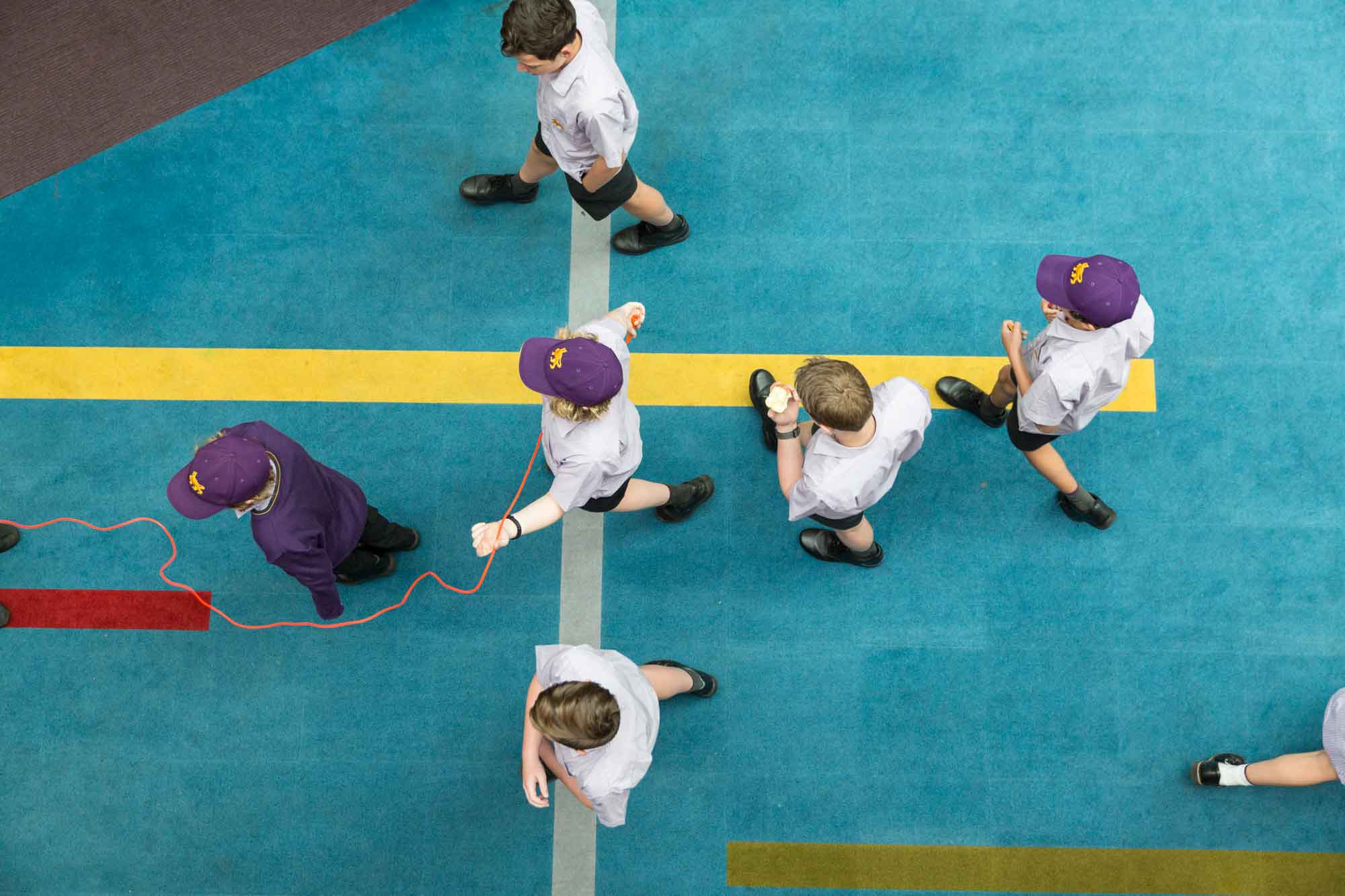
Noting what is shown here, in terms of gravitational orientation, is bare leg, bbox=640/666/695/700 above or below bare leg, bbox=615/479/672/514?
below

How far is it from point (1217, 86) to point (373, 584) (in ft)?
17.8

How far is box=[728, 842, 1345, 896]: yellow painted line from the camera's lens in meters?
4.14

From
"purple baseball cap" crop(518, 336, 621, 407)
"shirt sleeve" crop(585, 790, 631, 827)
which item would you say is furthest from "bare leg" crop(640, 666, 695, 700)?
"purple baseball cap" crop(518, 336, 621, 407)

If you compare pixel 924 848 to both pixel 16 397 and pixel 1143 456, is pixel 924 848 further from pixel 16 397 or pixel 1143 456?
pixel 16 397

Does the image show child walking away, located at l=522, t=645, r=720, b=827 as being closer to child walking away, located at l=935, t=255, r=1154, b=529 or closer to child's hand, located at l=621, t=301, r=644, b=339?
child's hand, located at l=621, t=301, r=644, b=339

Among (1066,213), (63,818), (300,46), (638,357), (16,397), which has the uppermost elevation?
(300,46)

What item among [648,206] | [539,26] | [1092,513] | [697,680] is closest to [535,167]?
[648,206]

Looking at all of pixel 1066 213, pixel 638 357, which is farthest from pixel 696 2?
pixel 1066 213

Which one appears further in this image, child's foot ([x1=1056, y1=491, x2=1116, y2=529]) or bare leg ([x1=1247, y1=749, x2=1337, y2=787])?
child's foot ([x1=1056, y1=491, x2=1116, y2=529])

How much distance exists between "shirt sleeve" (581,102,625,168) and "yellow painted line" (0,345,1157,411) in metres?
1.22

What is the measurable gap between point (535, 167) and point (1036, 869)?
439 cm

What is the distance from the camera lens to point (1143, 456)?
4449mm

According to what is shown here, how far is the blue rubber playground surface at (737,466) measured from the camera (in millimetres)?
4223

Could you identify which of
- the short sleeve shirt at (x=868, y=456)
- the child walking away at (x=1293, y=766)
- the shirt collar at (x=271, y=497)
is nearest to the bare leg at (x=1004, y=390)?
the short sleeve shirt at (x=868, y=456)
